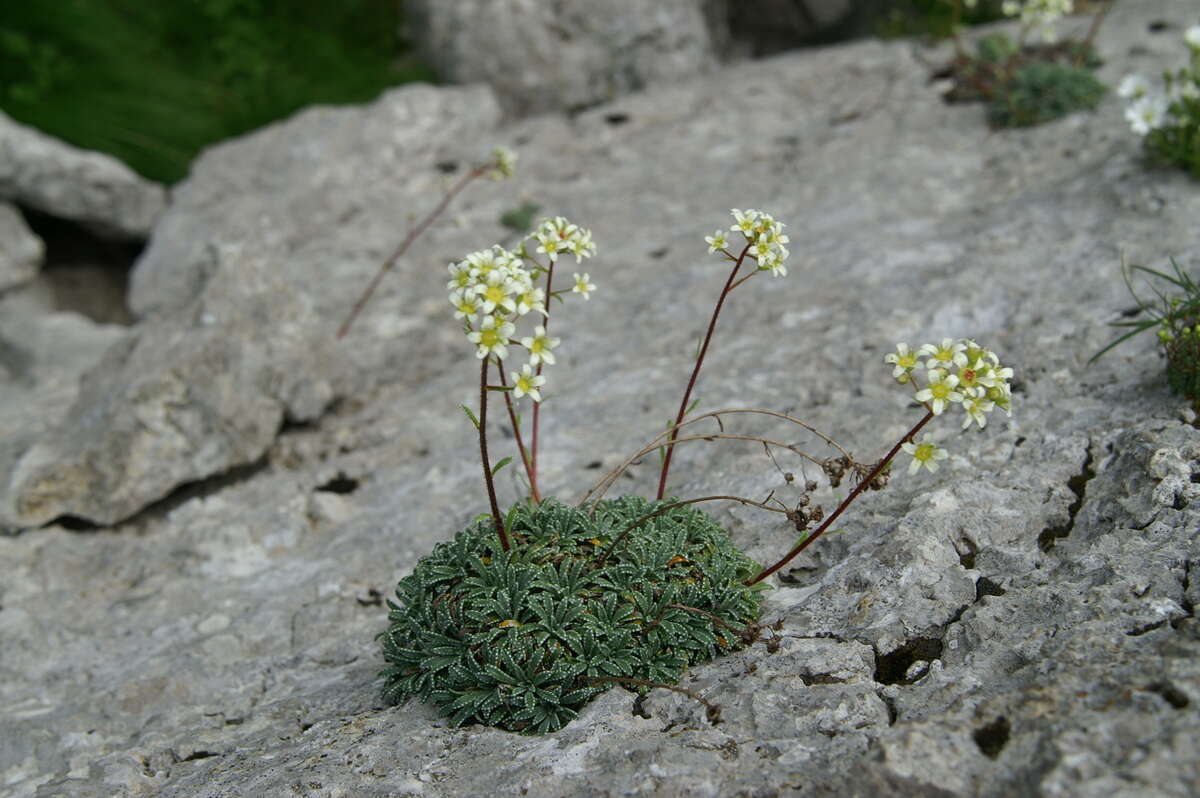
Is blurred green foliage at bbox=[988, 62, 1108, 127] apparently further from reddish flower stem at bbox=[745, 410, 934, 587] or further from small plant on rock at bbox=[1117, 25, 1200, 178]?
reddish flower stem at bbox=[745, 410, 934, 587]

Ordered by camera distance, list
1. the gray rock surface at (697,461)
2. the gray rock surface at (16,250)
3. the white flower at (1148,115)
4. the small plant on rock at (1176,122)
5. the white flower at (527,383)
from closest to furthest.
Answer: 1. the gray rock surface at (697,461)
2. the white flower at (527,383)
3. the small plant on rock at (1176,122)
4. the white flower at (1148,115)
5. the gray rock surface at (16,250)

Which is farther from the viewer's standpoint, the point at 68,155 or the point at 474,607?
the point at 68,155

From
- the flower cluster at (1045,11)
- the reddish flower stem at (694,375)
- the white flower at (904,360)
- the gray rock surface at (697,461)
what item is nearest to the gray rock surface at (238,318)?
the gray rock surface at (697,461)

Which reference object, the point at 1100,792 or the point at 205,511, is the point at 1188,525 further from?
the point at 205,511

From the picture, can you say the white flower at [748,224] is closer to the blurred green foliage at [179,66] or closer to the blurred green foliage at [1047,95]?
the blurred green foliage at [1047,95]

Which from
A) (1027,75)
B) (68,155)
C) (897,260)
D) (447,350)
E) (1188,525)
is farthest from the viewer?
(68,155)

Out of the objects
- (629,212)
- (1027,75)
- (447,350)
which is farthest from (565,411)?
(1027,75)
